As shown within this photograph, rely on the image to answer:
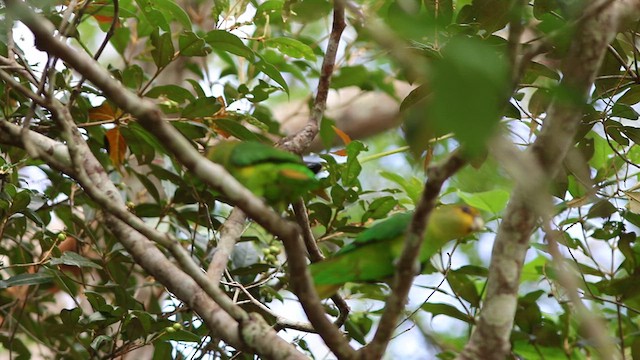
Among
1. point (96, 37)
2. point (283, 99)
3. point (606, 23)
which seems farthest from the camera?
point (283, 99)

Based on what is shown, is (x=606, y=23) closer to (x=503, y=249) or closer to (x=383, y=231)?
(x=503, y=249)

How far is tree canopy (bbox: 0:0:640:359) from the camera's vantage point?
3.79ft

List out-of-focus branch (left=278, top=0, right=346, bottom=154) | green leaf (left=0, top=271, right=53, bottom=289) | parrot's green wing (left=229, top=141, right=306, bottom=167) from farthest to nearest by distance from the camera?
green leaf (left=0, top=271, right=53, bottom=289) < out-of-focus branch (left=278, top=0, right=346, bottom=154) < parrot's green wing (left=229, top=141, right=306, bottom=167)

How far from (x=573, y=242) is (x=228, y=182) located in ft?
5.57

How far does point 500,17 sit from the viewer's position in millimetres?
2084

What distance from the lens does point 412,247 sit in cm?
120

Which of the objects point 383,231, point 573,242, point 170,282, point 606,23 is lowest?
point 170,282

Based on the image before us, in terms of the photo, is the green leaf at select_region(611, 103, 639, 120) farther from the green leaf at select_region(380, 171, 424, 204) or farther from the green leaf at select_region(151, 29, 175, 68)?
the green leaf at select_region(151, 29, 175, 68)

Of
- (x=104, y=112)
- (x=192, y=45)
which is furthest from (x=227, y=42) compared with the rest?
(x=104, y=112)

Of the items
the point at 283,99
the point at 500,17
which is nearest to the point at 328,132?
the point at 500,17

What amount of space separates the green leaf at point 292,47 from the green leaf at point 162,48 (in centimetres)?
34

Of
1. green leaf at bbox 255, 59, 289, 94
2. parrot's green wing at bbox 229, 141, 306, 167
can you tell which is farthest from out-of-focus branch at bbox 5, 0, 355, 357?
green leaf at bbox 255, 59, 289, 94

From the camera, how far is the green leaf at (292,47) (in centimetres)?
252

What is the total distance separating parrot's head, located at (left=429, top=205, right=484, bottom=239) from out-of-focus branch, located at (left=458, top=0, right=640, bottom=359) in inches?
6.8
